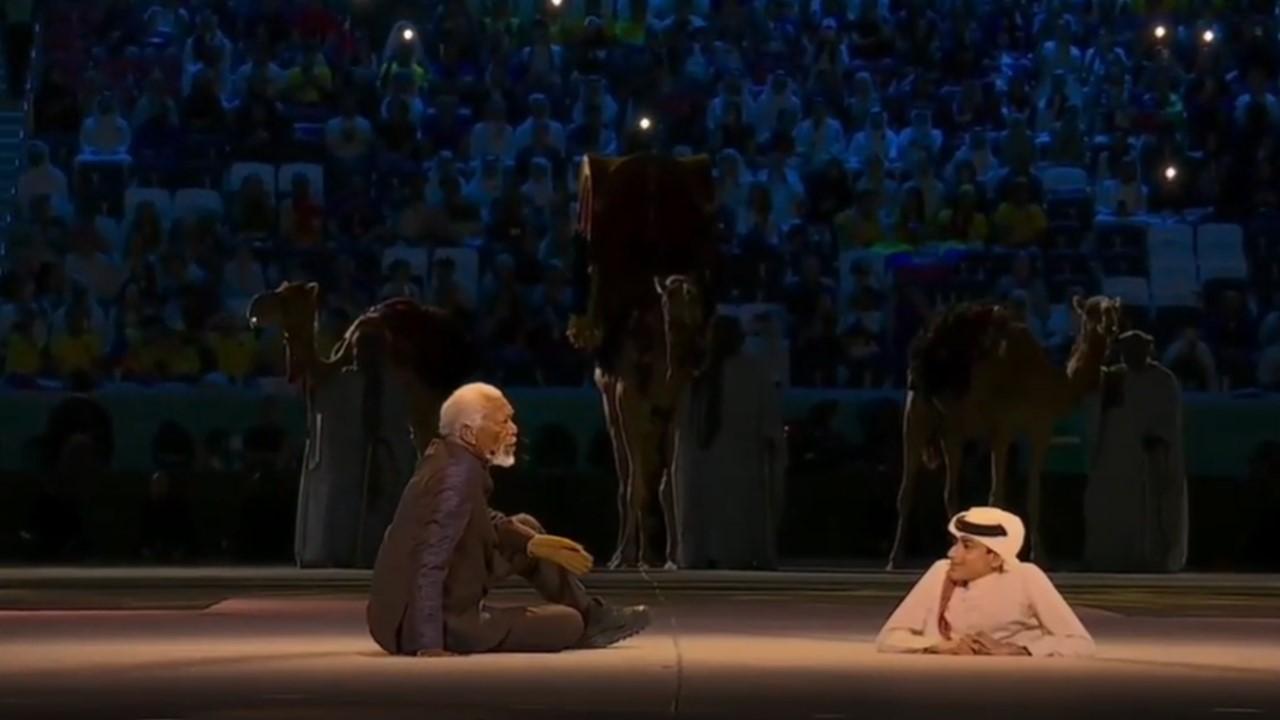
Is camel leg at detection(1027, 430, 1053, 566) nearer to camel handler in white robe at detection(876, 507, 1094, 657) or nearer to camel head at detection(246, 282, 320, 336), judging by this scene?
camel head at detection(246, 282, 320, 336)

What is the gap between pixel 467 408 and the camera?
11094 mm

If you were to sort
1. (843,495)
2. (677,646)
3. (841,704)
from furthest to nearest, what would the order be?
(843,495) < (677,646) < (841,704)

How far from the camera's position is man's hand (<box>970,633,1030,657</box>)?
37.6 feet

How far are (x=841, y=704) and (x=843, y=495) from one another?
13.5m

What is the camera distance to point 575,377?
24.7 m

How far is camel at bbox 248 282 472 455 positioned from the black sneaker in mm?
8469

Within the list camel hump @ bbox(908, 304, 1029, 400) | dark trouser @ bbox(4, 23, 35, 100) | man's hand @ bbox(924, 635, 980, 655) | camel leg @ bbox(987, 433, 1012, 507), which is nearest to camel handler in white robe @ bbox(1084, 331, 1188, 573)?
camel leg @ bbox(987, 433, 1012, 507)

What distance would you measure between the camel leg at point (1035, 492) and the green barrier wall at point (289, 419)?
201 centimetres

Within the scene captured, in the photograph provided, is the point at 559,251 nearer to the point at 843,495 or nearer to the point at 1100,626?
the point at 843,495

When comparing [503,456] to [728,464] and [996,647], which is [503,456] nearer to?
[996,647]

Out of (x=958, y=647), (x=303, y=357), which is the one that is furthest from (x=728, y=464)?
(x=958, y=647)

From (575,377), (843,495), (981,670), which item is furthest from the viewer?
(575,377)

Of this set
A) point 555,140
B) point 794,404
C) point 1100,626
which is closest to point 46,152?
point 555,140

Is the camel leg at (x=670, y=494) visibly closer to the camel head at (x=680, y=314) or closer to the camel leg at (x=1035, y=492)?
the camel head at (x=680, y=314)
